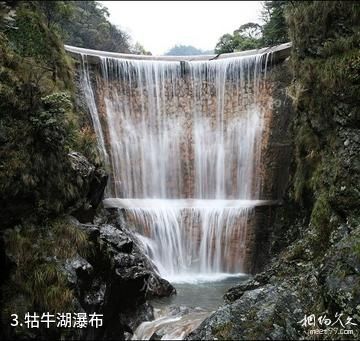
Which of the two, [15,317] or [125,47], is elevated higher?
[125,47]

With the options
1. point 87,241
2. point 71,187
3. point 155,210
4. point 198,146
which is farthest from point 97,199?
point 198,146

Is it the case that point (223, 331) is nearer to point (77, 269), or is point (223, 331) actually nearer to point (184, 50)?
point (77, 269)

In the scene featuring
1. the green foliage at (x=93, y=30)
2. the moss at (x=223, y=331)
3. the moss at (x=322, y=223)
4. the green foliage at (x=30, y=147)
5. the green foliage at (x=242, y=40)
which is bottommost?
the moss at (x=223, y=331)

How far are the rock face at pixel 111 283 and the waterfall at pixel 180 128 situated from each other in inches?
209

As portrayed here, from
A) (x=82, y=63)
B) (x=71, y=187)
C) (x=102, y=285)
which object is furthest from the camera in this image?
(x=82, y=63)

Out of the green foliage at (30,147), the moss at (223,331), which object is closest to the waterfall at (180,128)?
the green foliage at (30,147)

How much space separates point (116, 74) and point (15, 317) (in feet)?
36.5

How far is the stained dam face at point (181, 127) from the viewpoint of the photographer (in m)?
14.4

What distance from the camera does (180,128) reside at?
15.6m

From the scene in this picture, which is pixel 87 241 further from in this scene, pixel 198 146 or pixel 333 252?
pixel 198 146

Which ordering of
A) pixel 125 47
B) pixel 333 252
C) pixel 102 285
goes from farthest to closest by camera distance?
1. pixel 125 47
2. pixel 102 285
3. pixel 333 252

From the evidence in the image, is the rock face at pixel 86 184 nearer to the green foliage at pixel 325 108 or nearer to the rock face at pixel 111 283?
the rock face at pixel 111 283

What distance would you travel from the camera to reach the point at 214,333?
5113 mm

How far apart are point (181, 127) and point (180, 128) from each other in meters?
0.06
